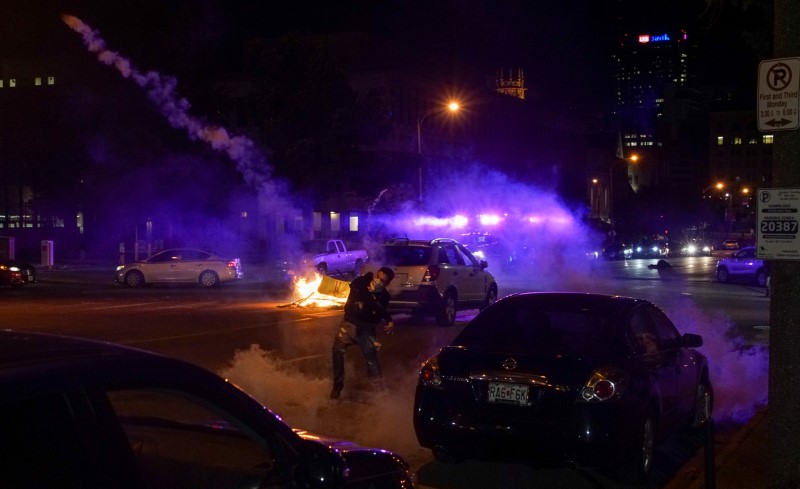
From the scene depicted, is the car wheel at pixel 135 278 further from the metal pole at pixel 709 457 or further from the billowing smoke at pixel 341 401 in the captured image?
the metal pole at pixel 709 457

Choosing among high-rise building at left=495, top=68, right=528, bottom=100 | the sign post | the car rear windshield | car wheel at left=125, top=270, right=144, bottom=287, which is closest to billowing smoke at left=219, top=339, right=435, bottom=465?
the sign post

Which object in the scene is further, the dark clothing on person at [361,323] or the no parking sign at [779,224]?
the dark clothing on person at [361,323]

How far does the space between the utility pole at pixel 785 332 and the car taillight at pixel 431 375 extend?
247 centimetres

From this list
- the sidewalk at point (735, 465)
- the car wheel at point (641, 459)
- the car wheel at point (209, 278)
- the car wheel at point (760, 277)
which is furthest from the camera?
the car wheel at point (760, 277)

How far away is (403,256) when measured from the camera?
18281mm

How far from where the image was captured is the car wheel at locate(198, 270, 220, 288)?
29.7 meters

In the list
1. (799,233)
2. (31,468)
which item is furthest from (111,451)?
(799,233)

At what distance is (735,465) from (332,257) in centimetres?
2726

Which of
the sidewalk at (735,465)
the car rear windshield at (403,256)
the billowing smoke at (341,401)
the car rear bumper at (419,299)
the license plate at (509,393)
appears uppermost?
the car rear windshield at (403,256)

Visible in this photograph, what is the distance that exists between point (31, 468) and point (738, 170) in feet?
656

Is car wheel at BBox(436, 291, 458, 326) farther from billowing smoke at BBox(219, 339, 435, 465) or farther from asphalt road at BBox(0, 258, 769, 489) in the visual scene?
billowing smoke at BBox(219, 339, 435, 465)

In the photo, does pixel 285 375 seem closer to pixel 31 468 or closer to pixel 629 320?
pixel 629 320

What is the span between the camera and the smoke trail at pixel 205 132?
4416cm

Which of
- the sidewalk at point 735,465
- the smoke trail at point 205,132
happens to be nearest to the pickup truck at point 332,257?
the smoke trail at point 205,132
